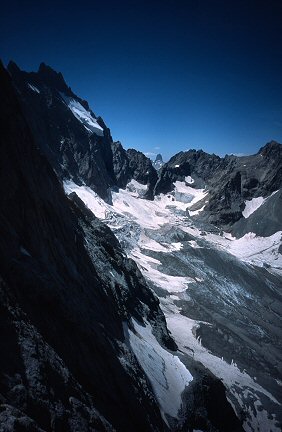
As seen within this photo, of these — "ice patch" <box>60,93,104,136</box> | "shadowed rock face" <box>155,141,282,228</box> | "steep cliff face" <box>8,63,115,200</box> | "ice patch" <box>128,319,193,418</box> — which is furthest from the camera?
"ice patch" <box>60,93,104,136</box>

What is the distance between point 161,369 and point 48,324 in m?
19.8

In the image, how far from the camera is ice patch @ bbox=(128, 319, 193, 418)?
87.0 ft

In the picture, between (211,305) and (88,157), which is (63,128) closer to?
(88,157)

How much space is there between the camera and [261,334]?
66.1m

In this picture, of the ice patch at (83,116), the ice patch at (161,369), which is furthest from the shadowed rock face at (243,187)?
the ice patch at (161,369)

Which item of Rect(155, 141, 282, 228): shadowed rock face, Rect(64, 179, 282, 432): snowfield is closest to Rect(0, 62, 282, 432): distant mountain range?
Rect(64, 179, 282, 432): snowfield

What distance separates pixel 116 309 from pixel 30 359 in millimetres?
20380

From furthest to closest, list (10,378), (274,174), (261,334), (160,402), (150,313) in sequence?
(274,174)
(261,334)
(150,313)
(160,402)
(10,378)

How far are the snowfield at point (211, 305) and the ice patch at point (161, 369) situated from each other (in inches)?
4.4

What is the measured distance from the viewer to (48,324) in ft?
47.4

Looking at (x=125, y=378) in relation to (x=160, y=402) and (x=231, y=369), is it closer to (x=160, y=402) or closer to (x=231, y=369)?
(x=160, y=402)

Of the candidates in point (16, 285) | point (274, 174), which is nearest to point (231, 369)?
point (16, 285)

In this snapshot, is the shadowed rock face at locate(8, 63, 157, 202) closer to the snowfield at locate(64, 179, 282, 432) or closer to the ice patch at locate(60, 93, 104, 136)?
the ice patch at locate(60, 93, 104, 136)

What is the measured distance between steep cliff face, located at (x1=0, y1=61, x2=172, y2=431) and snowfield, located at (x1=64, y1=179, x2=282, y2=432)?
815 cm
